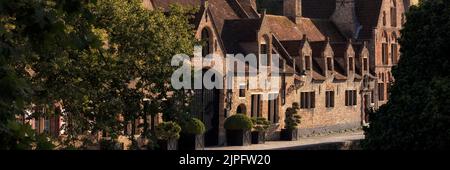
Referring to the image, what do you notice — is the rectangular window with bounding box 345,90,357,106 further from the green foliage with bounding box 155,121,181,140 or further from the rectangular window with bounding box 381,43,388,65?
the green foliage with bounding box 155,121,181,140

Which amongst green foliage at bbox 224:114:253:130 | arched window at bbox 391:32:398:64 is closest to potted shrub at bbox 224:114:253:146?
green foliage at bbox 224:114:253:130

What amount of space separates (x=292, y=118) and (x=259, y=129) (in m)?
5.09

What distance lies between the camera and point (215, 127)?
1812 inches

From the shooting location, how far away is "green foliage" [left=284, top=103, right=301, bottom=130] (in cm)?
5153

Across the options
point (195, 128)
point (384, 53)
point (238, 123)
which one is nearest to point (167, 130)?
point (195, 128)

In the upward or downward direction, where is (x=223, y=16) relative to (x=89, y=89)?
upward

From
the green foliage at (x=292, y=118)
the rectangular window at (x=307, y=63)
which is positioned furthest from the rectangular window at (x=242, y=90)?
the rectangular window at (x=307, y=63)

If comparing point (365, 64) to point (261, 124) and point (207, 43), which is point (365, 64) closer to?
point (261, 124)

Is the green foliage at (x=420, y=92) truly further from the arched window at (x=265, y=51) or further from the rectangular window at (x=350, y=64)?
the rectangular window at (x=350, y=64)

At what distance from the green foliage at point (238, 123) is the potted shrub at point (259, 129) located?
1212mm

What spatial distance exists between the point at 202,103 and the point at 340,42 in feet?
66.8
